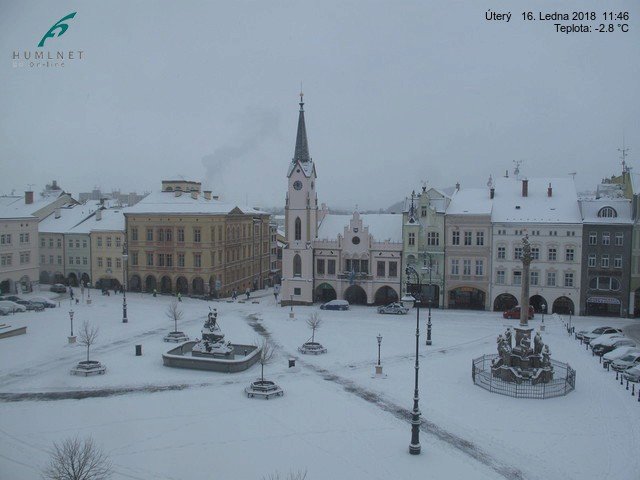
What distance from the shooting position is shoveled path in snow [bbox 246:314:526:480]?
21.3 meters

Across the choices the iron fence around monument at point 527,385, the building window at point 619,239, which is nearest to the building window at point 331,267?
the building window at point 619,239

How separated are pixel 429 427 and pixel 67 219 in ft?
193

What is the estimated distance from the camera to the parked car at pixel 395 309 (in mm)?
52438

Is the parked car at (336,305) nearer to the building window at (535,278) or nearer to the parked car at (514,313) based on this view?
the parked car at (514,313)

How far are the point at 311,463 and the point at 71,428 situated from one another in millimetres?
10154

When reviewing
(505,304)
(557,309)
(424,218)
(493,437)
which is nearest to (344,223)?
(424,218)

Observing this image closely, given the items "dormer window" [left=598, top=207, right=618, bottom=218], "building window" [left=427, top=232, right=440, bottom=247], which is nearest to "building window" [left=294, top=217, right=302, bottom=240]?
"building window" [left=427, top=232, right=440, bottom=247]

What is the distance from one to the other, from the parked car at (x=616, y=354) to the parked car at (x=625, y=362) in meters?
0.23

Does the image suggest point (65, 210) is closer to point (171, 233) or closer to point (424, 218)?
point (171, 233)

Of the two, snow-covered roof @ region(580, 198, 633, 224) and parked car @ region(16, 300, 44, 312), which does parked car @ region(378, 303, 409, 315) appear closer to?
snow-covered roof @ region(580, 198, 633, 224)

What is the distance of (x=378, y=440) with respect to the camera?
23.4m

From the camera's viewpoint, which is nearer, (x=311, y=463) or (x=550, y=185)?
(x=311, y=463)

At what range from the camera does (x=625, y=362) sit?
34156 millimetres

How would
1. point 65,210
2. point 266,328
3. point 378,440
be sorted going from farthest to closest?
point 65,210, point 266,328, point 378,440
